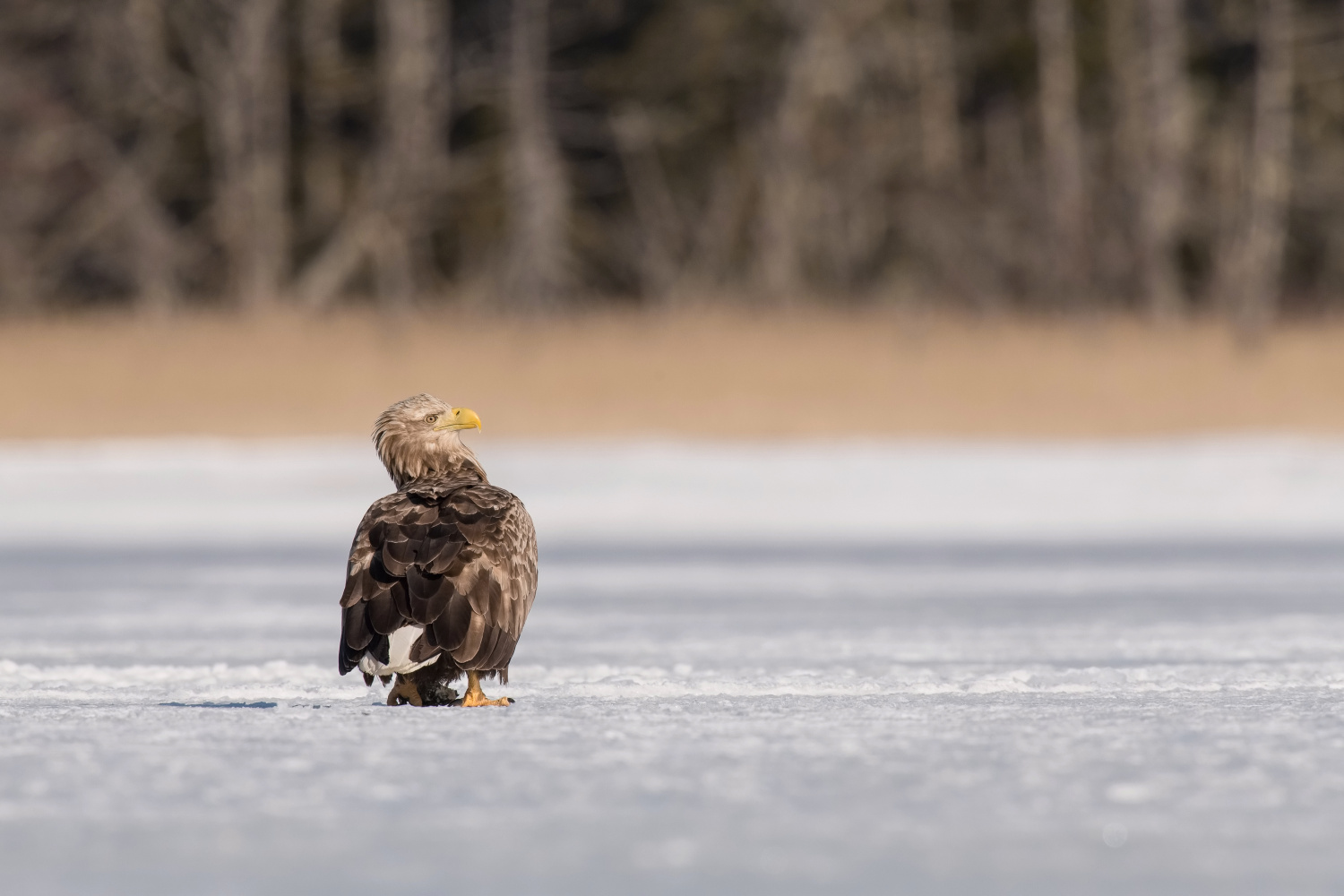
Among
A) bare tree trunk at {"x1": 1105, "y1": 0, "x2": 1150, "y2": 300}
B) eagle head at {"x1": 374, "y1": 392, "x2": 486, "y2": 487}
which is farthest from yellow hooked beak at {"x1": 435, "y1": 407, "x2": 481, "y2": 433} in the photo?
bare tree trunk at {"x1": 1105, "y1": 0, "x2": 1150, "y2": 300}

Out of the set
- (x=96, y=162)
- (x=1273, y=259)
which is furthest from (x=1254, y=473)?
(x=96, y=162)

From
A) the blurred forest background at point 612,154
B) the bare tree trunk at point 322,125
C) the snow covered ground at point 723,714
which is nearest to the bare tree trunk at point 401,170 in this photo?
the blurred forest background at point 612,154

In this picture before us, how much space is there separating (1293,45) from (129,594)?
20.3 metres

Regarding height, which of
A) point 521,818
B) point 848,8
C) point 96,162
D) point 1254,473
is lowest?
point 521,818

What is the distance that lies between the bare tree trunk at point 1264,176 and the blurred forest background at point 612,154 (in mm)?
59

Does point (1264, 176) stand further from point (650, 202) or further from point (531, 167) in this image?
point (531, 167)

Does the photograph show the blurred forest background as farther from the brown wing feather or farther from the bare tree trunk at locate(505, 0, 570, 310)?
the brown wing feather

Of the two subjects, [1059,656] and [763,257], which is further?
[763,257]

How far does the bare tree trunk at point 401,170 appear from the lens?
74.5ft

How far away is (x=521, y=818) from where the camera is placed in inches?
121

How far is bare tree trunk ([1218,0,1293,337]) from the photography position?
2144 cm

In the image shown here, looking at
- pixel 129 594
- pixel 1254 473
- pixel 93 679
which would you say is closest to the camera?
pixel 93 679

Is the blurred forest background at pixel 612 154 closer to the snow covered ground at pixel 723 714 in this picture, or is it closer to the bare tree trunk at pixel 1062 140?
the bare tree trunk at pixel 1062 140

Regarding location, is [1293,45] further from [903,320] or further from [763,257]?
A: [903,320]
